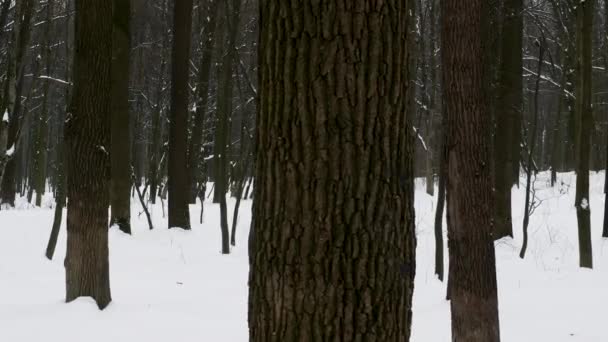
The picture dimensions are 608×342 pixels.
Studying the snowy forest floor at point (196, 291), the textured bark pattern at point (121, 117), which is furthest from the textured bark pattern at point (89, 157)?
the textured bark pattern at point (121, 117)

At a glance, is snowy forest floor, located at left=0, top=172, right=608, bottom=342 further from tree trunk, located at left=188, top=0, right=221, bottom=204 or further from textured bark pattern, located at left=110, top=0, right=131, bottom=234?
tree trunk, located at left=188, top=0, right=221, bottom=204

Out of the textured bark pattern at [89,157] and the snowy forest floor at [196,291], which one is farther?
the textured bark pattern at [89,157]

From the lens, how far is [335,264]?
2.05 m

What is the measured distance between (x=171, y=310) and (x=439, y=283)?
13.9 ft

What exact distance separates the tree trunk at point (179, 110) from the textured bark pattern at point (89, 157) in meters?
7.37

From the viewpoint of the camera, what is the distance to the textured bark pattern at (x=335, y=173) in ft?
6.75

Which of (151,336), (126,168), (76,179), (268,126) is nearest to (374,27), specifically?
(268,126)

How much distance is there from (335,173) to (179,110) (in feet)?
40.6

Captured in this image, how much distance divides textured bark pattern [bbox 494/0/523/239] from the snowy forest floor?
769 mm

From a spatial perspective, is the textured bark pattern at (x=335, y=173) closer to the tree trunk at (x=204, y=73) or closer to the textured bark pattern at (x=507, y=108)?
the textured bark pattern at (x=507, y=108)

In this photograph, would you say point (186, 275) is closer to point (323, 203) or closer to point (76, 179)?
point (76, 179)

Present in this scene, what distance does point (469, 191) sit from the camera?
537 centimetres

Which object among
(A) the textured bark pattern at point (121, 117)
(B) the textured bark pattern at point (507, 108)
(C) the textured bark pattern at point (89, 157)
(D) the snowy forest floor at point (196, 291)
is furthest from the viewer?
(B) the textured bark pattern at point (507, 108)

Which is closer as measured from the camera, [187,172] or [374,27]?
[374,27]
